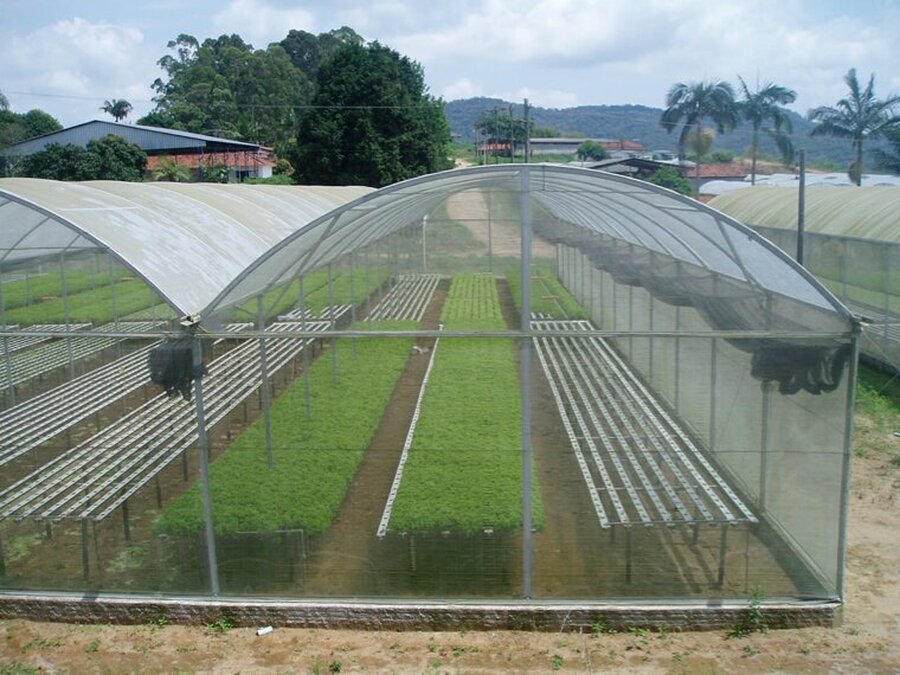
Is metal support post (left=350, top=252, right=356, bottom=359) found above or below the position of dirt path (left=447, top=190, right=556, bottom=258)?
below

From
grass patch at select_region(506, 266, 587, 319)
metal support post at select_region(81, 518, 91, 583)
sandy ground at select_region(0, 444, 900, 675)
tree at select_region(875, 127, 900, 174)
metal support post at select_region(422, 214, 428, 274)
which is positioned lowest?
sandy ground at select_region(0, 444, 900, 675)

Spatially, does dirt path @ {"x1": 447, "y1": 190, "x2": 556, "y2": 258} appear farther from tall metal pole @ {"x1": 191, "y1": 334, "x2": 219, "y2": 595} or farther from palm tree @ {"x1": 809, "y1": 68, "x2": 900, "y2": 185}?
palm tree @ {"x1": 809, "y1": 68, "x2": 900, "y2": 185}

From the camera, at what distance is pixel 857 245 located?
15.9 metres

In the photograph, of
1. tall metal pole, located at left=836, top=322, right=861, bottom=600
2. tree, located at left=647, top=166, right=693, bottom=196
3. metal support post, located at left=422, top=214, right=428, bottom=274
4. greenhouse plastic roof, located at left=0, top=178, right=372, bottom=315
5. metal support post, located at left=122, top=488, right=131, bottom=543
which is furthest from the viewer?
tree, located at left=647, top=166, right=693, bottom=196

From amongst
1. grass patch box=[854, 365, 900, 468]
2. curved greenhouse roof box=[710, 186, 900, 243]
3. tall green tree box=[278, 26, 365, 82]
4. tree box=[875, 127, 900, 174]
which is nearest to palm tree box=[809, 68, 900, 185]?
tree box=[875, 127, 900, 174]

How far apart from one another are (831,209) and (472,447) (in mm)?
15862

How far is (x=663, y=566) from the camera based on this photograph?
6.53 m

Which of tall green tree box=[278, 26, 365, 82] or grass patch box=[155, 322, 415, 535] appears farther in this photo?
tall green tree box=[278, 26, 365, 82]

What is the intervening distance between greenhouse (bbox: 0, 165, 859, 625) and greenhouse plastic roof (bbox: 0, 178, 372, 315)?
0.73 ft

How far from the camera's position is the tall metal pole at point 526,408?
6.54 metres

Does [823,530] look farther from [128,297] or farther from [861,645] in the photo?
[128,297]

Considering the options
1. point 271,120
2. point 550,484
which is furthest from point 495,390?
point 271,120

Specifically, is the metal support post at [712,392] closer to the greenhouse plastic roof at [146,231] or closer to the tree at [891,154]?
the greenhouse plastic roof at [146,231]

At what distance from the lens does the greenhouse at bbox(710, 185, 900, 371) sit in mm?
14164
